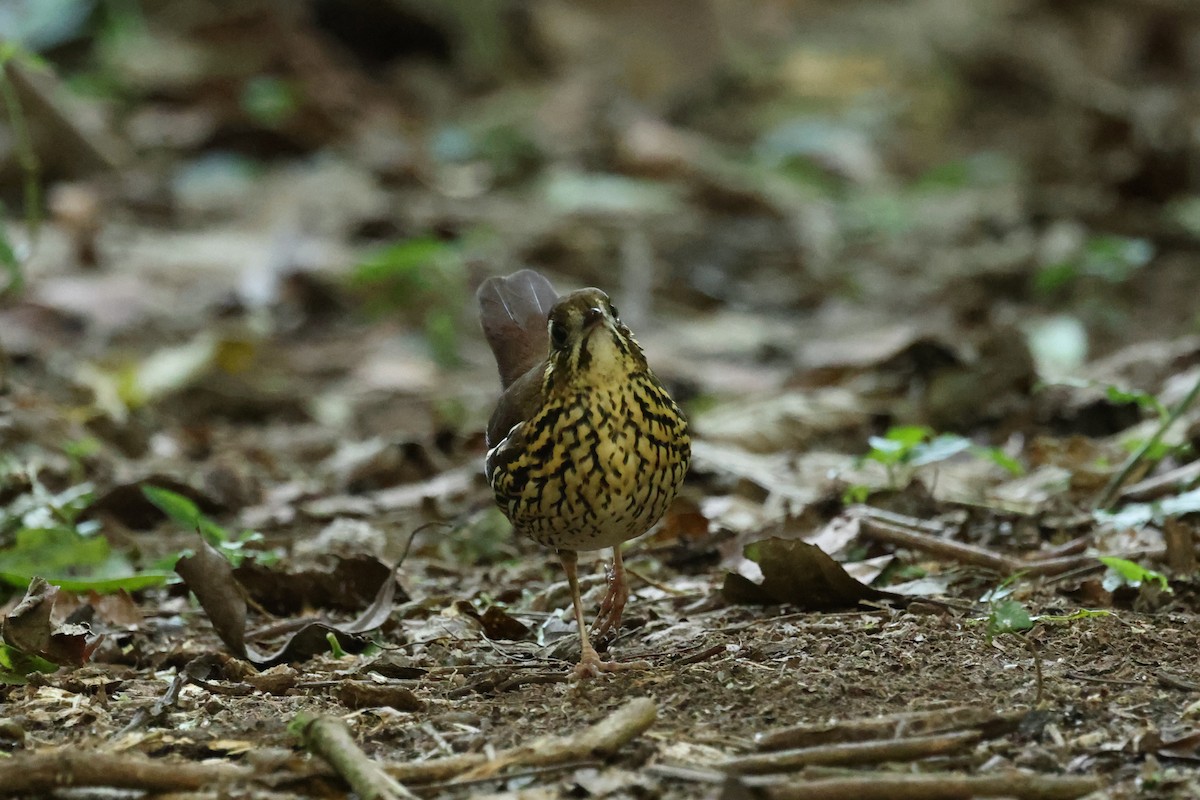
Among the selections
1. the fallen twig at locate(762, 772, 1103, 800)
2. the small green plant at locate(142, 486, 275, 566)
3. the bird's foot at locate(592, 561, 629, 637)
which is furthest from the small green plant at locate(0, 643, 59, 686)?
the fallen twig at locate(762, 772, 1103, 800)

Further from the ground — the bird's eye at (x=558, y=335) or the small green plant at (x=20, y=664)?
the bird's eye at (x=558, y=335)

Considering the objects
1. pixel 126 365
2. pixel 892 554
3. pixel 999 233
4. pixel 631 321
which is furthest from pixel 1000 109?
pixel 892 554

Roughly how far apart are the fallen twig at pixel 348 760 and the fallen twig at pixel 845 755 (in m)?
0.58

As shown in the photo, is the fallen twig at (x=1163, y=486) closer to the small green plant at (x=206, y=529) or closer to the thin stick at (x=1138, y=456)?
the thin stick at (x=1138, y=456)

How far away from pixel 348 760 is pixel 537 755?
33 cm

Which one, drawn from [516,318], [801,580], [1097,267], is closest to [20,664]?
[516,318]

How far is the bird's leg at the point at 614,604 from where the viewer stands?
12.3 feet

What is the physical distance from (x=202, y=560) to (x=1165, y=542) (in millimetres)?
2438

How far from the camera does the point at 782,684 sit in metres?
3.08

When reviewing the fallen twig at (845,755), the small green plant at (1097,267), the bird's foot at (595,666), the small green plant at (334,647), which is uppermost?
the small green plant at (1097,267)

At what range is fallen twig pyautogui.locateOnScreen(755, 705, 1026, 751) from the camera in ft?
8.90

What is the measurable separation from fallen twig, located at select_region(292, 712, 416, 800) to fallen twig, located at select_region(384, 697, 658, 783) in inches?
2.4

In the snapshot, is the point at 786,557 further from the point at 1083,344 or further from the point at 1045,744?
the point at 1083,344

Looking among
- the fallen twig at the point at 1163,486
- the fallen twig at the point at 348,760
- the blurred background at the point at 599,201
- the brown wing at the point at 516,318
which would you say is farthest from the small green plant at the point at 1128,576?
the blurred background at the point at 599,201
